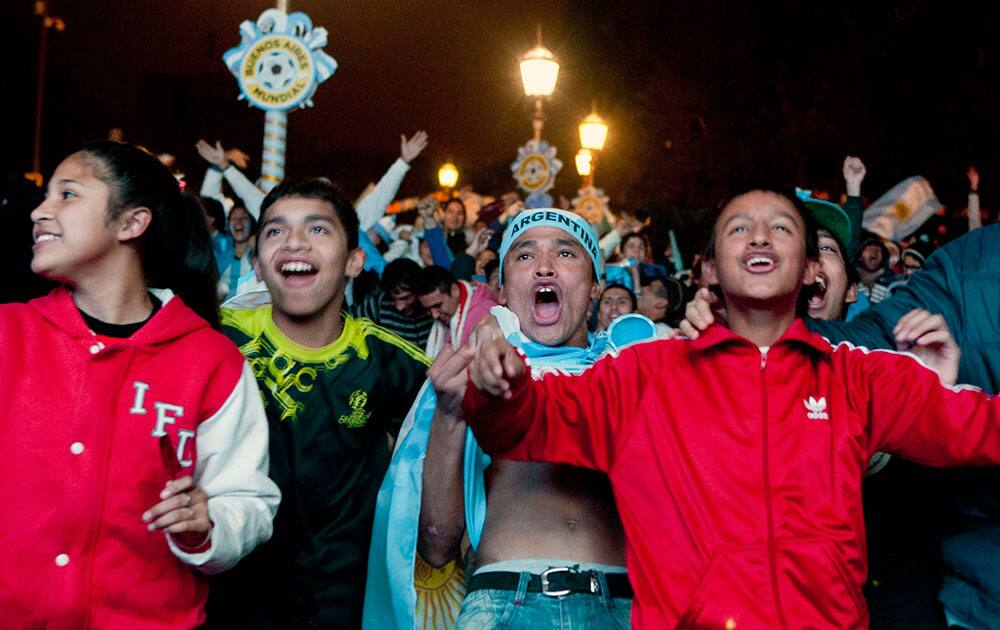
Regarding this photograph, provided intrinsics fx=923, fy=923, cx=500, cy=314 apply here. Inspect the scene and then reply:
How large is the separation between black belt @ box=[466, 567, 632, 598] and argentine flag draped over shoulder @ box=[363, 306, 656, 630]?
0.91 feet

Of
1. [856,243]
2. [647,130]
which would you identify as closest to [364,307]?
[856,243]

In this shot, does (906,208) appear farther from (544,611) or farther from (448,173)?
(448,173)

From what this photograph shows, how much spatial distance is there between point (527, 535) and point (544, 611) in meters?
0.30

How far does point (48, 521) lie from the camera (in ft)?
8.29

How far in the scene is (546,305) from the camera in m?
3.91

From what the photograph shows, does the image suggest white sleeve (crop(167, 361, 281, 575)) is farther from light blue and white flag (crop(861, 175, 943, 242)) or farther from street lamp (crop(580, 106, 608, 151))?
street lamp (crop(580, 106, 608, 151))

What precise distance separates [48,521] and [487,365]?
1.27m

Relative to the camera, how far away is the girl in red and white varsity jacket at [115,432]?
99.1 inches

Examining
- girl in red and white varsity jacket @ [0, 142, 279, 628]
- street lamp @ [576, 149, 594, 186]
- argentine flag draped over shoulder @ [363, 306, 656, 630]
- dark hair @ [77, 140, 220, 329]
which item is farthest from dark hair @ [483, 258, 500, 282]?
street lamp @ [576, 149, 594, 186]

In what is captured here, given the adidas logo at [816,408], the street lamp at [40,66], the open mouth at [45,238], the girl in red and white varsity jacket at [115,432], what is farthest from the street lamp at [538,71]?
the street lamp at [40,66]

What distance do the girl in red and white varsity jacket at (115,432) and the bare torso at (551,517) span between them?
0.82 m

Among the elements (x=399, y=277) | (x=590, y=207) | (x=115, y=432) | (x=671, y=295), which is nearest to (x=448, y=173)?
(x=590, y=207)

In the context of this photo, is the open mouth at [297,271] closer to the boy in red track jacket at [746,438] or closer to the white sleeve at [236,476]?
the white sleeve at [236,476]

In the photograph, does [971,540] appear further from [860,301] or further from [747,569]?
[860,301]
